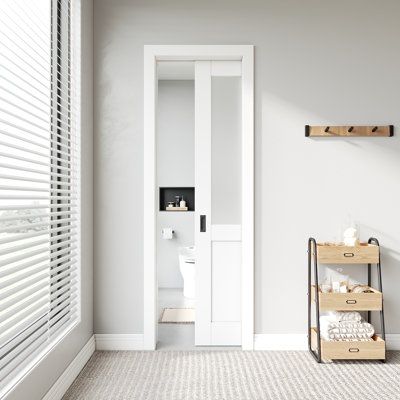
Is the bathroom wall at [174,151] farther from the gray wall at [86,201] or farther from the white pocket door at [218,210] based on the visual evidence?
the gray wall at [86,201]

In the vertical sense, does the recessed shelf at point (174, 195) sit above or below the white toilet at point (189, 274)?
above

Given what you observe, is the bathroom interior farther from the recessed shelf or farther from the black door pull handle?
the black door pull handle

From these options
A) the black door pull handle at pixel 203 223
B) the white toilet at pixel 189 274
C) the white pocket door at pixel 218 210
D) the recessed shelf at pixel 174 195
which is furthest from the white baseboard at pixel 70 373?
the recessed shelf at pixel 174 195

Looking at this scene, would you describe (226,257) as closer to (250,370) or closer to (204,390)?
(250,370)

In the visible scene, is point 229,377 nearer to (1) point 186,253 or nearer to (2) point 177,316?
(2) point 177,316

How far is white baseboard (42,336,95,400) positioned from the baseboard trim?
1.21 m

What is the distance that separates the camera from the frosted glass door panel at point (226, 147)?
11.3 feet

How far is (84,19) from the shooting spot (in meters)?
3.14

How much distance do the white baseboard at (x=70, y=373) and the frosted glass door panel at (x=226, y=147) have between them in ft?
4.40

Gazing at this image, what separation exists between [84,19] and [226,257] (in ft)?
6.56

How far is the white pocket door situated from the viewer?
11.3ft

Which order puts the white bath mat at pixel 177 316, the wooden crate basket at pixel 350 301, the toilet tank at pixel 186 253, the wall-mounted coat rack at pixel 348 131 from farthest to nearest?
1. the toilet tank at pixel 186 253
2. the white bath mat at pixel 177 316
3. the wall-mounted coat rack at pixel 348 131
4. the wooden crate basket at pixel 350 301

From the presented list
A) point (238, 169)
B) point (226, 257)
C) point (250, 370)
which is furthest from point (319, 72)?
point (250, 370)

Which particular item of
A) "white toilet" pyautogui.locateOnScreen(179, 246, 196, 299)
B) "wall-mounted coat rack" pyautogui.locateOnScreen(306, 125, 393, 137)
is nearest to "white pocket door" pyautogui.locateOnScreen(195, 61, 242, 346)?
"wall-mounted coat rack" pyautogui.locateOnScreen(306, 125, 393, 137)
